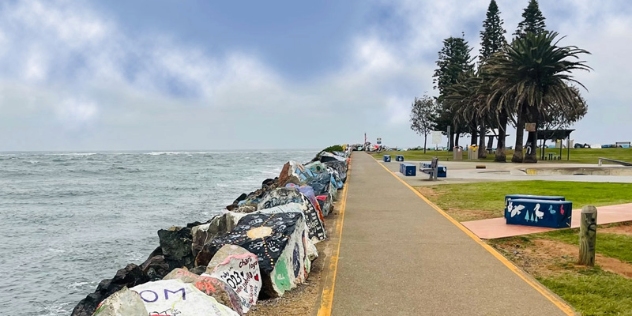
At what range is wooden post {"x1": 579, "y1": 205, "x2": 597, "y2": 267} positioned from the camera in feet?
24.6

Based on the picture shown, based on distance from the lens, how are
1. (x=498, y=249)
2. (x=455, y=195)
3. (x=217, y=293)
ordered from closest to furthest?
(x=217, y=293) → (x=498, y=249) → (x=455, y=195)

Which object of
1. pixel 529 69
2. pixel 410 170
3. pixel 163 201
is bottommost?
pixel 163 201

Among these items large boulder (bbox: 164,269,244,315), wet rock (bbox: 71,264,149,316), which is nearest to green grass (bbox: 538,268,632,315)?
large boulder (bbox: 164,269,244,315)

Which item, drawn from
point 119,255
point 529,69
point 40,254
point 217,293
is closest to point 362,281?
point 217,293

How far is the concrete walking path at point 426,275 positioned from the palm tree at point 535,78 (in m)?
29.2

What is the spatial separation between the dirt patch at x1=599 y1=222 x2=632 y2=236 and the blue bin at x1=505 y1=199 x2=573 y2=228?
72cm

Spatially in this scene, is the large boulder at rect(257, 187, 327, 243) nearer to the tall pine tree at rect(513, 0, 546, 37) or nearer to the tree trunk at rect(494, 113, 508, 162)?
the tree trunk at rect(494, 113, 508, 162)

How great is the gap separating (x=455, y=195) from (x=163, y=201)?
14942mm

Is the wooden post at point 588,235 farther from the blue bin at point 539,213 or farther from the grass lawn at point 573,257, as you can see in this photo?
the blue bin at point 539,213

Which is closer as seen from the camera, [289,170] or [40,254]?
[40,254]

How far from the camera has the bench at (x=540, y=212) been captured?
10648mm

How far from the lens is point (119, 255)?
13.0 m

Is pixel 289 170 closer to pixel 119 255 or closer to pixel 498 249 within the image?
pixel 119 255

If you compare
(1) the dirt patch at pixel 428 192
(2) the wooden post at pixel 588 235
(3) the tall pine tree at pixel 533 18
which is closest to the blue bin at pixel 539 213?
(2) the wooden post at pixel 588 235
